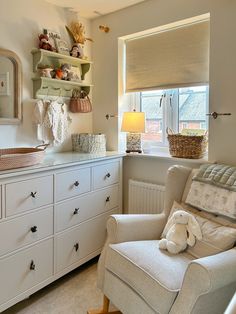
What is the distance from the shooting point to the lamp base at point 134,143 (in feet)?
8.82

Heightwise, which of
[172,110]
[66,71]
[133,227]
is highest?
[66,71]

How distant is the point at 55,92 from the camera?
2.61 metres

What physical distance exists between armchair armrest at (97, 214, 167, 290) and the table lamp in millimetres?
891

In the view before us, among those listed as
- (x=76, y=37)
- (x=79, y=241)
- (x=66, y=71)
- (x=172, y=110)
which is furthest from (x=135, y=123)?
(x=79, y=241)

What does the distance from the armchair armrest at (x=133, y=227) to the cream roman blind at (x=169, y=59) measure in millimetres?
1203

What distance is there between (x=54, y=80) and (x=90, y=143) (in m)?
0.64

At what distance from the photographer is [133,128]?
258 centimetres

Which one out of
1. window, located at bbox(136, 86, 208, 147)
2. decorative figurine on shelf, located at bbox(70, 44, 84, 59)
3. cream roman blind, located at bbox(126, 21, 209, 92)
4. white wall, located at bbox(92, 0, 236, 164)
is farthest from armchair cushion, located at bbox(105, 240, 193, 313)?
decorative figurine on shelf, located at bbox(70, 44, 84, 59)

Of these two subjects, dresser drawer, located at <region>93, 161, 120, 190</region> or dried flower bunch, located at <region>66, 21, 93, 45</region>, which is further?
dried flower bunch, located at <region>66, 21, 93, 45</region>

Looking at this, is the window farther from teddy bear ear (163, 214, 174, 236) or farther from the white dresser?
teddy bear ear (163, 214, 174, 236)

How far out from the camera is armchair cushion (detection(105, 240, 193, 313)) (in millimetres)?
1361

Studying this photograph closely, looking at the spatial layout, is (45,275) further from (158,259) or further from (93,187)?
(158,259)

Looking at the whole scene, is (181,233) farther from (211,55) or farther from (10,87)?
(10,87)

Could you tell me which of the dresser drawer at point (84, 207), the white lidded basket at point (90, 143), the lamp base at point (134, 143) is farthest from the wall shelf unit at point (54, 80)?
the dresser drawer at point (84, 207)
